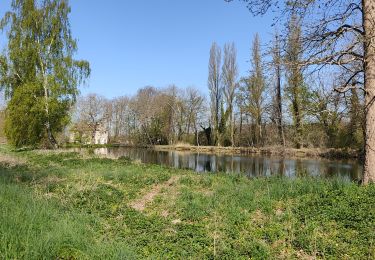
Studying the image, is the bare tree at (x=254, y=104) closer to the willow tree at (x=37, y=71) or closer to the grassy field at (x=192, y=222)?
the willow tree at (x=37, y=71)

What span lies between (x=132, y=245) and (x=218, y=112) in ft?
148

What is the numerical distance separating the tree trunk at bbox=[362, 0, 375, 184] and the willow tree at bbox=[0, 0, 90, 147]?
72.8 ft

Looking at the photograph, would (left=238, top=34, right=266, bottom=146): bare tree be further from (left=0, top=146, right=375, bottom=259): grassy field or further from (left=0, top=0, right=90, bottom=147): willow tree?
(left=0, top=146, right=375, bottom=259): grassy field

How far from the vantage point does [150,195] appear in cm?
922

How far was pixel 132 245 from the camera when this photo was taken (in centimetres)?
565

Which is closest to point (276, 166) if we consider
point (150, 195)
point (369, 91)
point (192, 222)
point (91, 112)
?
point (369, 91)

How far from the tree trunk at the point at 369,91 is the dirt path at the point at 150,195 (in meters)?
5.26

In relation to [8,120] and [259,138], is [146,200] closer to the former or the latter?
[8,120]

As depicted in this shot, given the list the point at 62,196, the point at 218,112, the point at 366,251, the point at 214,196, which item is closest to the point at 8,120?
the point at 62,196

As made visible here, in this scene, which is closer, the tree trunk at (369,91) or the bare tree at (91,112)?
the tree trunk at (369,91)

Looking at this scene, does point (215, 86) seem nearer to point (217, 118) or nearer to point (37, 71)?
point (217, 118)

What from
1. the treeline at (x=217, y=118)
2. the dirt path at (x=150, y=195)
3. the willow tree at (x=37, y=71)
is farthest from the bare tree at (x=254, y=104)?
the dirt path at (x=150, y=195)

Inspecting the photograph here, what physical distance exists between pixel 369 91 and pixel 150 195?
→ 20.2 ft

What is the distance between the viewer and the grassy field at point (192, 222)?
4477 mm
